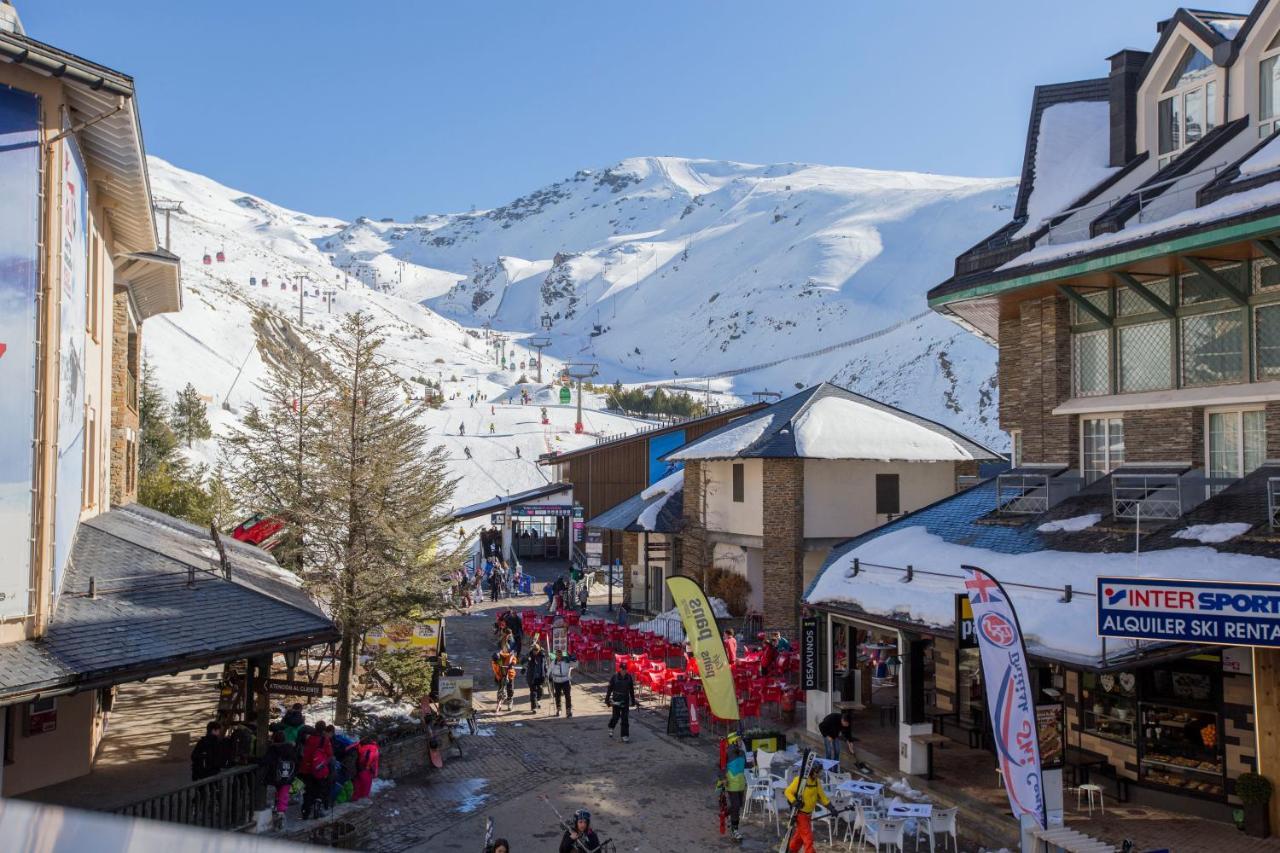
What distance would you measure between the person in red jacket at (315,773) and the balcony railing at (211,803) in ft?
2.64

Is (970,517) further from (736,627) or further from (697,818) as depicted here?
(736,627)

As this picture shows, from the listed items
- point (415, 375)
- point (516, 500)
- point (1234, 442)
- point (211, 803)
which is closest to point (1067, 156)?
point (1234, 442)

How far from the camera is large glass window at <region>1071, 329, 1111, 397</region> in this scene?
16.3m

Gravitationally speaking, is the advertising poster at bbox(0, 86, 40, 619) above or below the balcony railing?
above

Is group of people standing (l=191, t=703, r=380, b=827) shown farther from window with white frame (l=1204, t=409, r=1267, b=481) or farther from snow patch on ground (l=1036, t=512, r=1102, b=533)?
window with white frame (l=1204, t=409, r=1267, b=481)

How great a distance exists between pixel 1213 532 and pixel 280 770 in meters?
11.7

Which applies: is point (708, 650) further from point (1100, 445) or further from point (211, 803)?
point (211, 803)

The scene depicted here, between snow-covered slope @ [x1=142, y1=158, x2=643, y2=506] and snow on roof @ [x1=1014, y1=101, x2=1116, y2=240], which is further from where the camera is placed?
snow-covered slope @ [x1=142, y1=158, x2=643, y2=506]

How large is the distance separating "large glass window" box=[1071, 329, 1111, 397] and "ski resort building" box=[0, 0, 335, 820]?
1266 cm

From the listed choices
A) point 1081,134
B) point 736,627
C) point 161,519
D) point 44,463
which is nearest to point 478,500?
point 736,627

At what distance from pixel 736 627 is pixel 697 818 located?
15587 millimetres

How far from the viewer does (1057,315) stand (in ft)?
55.6

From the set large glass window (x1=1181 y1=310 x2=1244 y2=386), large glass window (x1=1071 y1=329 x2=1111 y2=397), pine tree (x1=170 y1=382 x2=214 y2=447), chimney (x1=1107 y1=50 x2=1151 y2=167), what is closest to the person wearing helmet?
large glass window (x1=1181 y1=310 x2=1244 y2=386)

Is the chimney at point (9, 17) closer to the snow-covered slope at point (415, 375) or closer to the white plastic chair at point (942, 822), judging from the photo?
the white plastic chair at point (942, 822)
